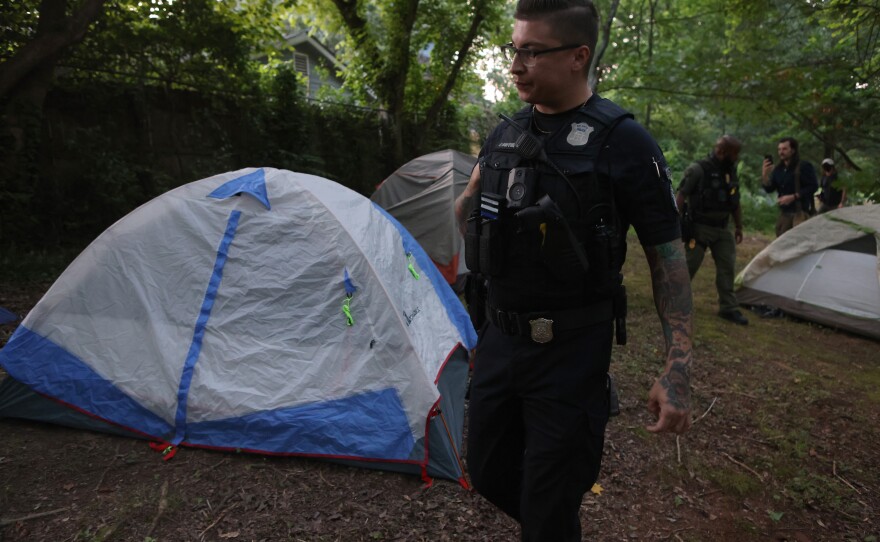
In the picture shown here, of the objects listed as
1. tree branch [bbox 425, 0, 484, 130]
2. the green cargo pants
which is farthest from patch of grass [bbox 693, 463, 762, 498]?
tree branch [bbox 425, 0, 484, 130]

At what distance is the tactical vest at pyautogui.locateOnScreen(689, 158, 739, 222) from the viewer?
557cm

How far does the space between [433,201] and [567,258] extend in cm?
481

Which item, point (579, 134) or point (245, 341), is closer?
point (579, 134)

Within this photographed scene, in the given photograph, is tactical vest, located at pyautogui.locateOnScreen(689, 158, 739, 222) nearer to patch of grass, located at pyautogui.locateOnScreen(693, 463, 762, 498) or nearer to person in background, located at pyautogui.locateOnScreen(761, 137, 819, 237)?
person in background, located at pyautogui.locateOnScreen(761, 137, 819, 237)

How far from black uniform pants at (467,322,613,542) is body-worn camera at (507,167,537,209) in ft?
1.41

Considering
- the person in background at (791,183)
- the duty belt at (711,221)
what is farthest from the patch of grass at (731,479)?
the person in background at (791,183)

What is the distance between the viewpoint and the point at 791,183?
7.58 metres

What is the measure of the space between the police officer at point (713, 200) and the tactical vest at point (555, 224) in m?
4.12

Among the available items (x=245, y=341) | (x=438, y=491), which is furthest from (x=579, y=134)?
(x=245, y=341)

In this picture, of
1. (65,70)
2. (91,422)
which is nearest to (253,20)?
(65,70)

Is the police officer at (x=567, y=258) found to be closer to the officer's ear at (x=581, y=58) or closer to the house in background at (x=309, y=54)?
the officer's ear at (x=581, y=58)

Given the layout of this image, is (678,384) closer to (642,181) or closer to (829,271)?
(642,181)

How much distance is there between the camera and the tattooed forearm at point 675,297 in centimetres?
167

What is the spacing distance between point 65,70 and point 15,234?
1.98m
